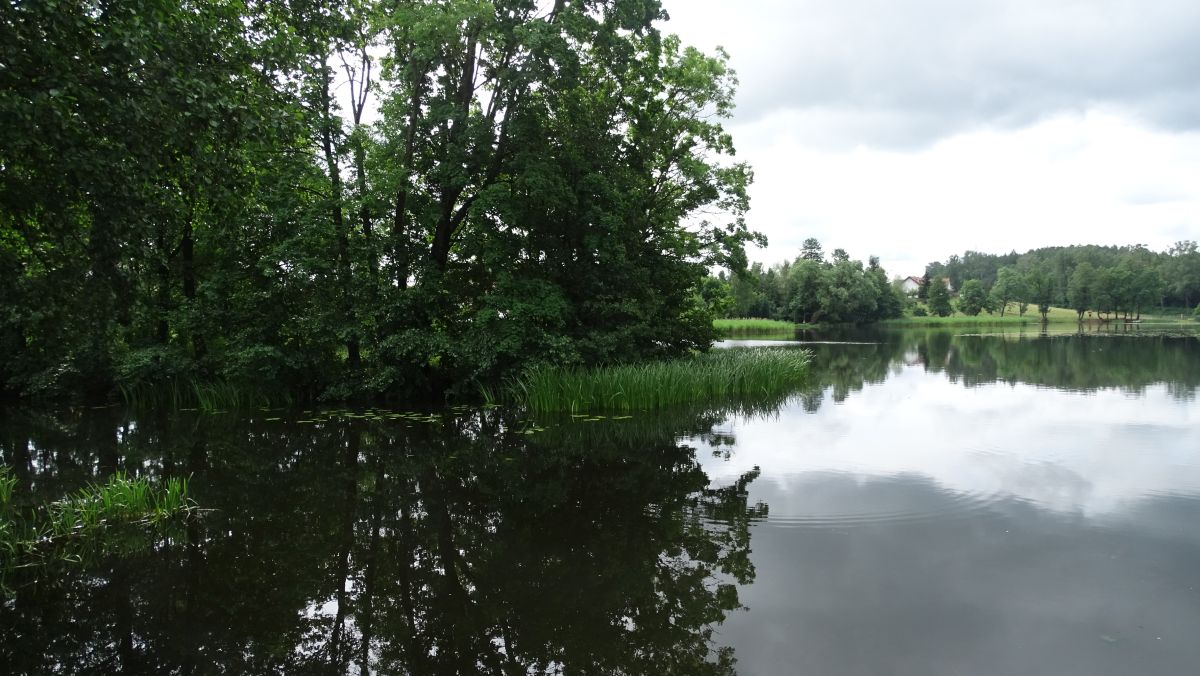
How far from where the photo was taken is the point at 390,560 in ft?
17.6

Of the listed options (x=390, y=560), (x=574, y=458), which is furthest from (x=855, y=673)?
(x=574, y=458)

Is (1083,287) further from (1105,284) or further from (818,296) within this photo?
(818,296)

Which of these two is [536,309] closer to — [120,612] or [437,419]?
[437,419]

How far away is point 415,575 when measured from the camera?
5.07 m

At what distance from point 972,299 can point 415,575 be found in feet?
347

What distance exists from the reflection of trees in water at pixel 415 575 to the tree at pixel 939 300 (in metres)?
96.7

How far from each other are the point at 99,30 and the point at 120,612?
459cm

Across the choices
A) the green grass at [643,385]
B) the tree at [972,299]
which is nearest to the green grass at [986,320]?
the tree at [972,299]

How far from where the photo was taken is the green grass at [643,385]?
13.6 meters

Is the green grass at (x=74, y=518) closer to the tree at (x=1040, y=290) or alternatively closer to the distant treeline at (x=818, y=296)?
the distant treeline at (x=818, y=296)

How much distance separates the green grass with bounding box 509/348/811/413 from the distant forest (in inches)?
1708

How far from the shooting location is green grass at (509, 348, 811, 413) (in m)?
13.6

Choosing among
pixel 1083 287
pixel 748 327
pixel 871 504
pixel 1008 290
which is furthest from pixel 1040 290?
pixel 871 504

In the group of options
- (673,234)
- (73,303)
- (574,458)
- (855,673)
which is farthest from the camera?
(673,234)
